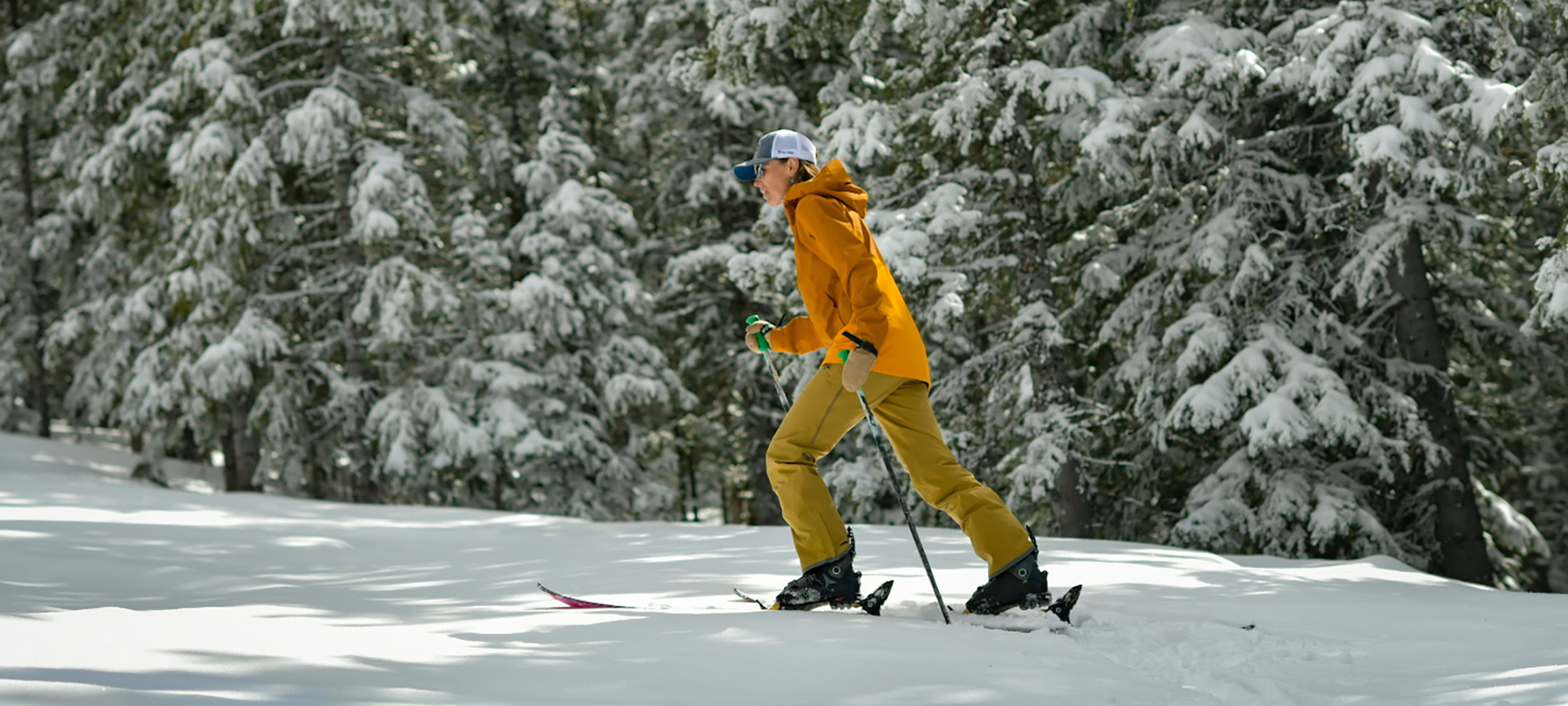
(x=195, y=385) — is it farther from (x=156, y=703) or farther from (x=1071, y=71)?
(x=156, y=703)

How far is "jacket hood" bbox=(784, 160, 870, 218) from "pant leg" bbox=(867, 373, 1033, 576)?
701 mm

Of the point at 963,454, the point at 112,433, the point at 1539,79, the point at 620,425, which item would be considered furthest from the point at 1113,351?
the point at 112,433

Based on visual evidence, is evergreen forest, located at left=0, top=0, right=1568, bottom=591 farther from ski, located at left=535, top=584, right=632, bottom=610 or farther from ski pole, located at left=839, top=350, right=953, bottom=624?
ski, located at left=535, top=584, right=632, bottom=610

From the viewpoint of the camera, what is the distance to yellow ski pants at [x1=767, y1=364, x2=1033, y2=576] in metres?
4.02

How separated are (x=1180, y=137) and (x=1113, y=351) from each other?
2.91m

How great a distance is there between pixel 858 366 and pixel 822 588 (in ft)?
3.11

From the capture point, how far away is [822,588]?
4.18 m

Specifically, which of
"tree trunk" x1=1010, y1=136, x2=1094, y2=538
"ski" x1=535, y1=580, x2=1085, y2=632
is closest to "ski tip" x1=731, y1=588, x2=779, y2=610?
"ski" x1=535, y1=580, x2=1085, y2=632

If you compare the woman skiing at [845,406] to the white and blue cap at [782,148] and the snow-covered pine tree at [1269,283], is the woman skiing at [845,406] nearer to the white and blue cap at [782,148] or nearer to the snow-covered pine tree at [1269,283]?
the white and blue cap at [782,148]

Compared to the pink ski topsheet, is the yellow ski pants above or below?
above

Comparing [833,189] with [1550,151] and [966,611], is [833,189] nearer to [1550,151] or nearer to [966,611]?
[966,611]

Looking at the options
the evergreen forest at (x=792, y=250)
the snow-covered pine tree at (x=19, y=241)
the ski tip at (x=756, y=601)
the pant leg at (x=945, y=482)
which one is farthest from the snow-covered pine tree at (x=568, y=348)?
the pant leg at (x=945, y=482)

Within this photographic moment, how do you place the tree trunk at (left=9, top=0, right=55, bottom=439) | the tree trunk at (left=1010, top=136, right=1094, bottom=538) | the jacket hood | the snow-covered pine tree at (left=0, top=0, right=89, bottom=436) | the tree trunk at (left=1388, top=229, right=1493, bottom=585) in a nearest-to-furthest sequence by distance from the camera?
1. the jacket hood
2. the tree trunk at (left=1388, top=229, right=1493, bottom=585)
3. the tree trunk at (left=1010, top=136, right=1094, bottom=538)
4. the snow-covered pine tree at (left=0, top=0, right=89, bottom=436)
5. the tree trunk at (left=9, top=0, right=55, bottom=439)

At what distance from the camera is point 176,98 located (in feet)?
45.6
